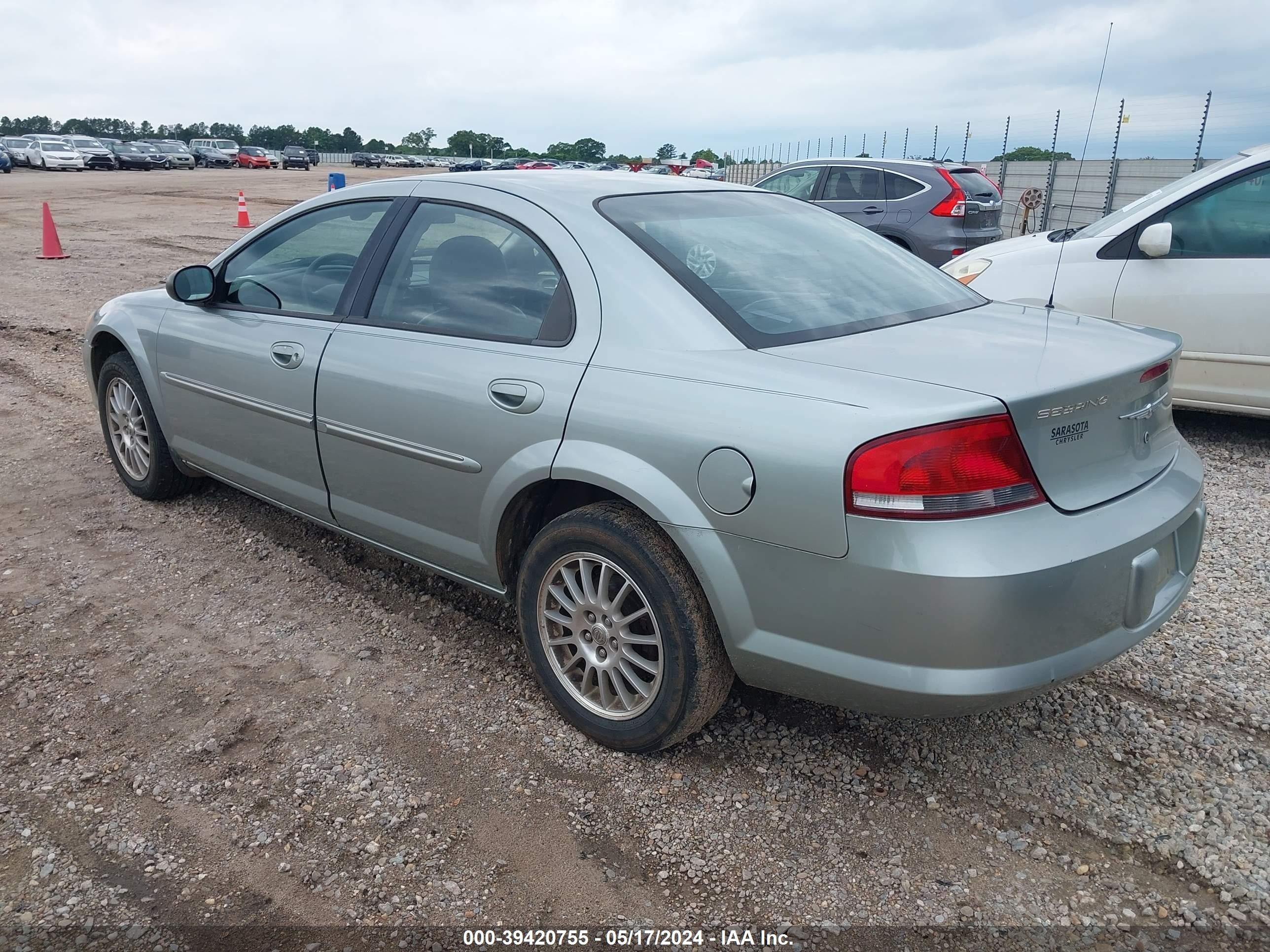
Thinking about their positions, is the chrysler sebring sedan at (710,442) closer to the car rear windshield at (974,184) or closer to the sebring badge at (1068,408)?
the sebring badge at (1068,408)

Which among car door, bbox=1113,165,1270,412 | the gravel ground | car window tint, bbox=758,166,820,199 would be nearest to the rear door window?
car window tint, bbox=758,166,820,199

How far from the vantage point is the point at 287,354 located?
368 cm

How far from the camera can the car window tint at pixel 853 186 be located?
453 inches

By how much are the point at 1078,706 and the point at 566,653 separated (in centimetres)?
165

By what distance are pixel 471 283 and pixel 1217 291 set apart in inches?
172

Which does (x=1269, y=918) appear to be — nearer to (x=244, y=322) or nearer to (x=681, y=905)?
(x=681, y=905)

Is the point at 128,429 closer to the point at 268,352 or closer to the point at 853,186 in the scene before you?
the point at 268,352

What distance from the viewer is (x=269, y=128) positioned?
10944 centimetres

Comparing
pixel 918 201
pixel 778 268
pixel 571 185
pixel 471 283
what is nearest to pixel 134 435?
pixel 471 283

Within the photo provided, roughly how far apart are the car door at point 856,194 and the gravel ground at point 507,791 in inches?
312

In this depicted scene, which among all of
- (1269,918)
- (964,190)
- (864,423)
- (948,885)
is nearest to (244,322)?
(864,423)

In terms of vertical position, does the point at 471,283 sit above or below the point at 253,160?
above

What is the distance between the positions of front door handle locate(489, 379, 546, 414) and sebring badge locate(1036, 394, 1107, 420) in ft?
4.38

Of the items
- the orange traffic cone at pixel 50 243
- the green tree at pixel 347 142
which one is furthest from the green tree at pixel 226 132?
the orange traffic cone at pixel 50 243
